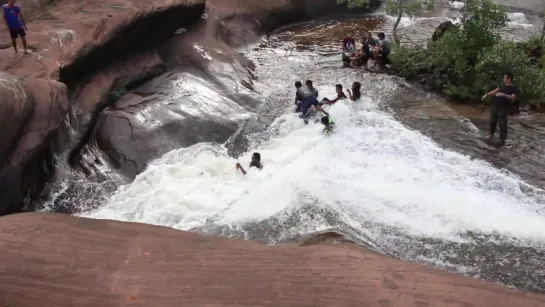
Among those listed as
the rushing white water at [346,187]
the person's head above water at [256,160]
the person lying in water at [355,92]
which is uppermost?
the person lying in water at [355,92]

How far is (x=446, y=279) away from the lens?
4.77m

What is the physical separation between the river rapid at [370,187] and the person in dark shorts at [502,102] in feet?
1.32

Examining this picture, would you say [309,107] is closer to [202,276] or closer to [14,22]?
[14,22]

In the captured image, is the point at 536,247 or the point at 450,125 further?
the point at 450,125

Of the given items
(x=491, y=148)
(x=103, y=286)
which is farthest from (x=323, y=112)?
(x=103, y=286)

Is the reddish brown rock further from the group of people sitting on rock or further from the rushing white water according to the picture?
the group of people sitting on rock

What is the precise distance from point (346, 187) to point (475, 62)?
601cm

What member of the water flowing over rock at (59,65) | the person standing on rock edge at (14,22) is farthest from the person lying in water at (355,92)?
the person standing on rock edge at (14,22)

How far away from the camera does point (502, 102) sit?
32.2ft

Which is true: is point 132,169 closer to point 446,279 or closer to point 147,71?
point 147,71

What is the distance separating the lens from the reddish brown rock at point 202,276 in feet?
14.5

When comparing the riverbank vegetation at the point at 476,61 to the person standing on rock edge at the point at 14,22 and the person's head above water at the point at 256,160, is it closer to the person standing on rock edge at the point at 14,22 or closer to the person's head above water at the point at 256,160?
the person's head above water at the point at 256,160

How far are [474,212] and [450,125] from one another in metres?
3.46

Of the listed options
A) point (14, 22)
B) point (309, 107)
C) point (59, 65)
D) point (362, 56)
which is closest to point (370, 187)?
point (309, 107)
